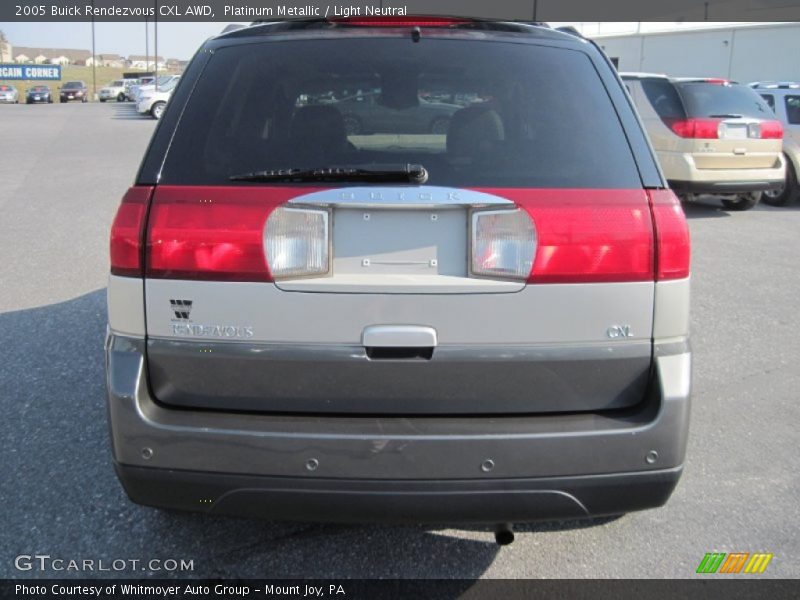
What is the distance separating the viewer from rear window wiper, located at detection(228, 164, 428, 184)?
2.31m

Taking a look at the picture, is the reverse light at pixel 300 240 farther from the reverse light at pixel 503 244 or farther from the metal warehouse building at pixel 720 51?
the metal warehouse building at pixel 720 51

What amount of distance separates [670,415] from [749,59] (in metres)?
38.4

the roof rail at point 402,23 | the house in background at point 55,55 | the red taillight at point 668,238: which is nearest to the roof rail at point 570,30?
the roof rail at point 402,23

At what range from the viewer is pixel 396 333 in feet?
7.51

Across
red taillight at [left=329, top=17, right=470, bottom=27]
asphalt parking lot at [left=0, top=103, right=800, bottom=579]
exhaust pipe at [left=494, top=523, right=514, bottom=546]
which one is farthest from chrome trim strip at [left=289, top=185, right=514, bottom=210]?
asphalt parking lot at [left=0, top=103, right=800, bottom=579]

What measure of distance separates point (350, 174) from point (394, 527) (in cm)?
153

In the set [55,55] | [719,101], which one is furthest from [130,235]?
[55,55]

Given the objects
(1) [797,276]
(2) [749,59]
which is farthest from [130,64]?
(1) [797,276]

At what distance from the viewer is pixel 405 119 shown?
2828 millimetres

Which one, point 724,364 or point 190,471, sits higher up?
point 190,471

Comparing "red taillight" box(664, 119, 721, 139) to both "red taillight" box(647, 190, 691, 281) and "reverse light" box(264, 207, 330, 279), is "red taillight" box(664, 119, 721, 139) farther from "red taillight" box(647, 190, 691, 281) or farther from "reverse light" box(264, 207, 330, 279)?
"reverse light" box(264, 207, 330, 279)

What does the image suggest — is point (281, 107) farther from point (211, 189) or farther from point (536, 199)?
point (536, 199)

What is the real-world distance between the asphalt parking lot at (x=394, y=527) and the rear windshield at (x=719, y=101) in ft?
13.6

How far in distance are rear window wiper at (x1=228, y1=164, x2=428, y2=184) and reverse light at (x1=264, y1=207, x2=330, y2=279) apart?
0.11m
